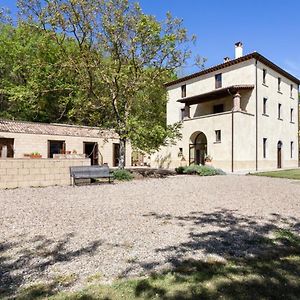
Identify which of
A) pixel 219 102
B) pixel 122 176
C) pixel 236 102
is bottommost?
pixel 122 176

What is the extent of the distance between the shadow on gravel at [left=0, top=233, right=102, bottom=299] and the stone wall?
768 centimetres

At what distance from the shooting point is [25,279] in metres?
3.51

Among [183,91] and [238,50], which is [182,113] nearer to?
[183,91]

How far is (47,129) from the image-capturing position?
24.6m

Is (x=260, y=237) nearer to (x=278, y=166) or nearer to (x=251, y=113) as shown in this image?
(x=251, y=113)

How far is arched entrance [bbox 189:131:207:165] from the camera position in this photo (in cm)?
2827

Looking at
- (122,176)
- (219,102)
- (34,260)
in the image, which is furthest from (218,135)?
(34,260)

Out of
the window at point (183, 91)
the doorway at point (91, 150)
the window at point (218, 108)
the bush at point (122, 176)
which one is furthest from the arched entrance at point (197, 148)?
the bush at point (122, 176)

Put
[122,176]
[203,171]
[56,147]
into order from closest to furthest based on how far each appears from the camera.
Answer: [122,176], [203,171], [56,147]

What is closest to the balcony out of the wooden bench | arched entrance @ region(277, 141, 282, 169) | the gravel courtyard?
arched entrance @ region(277, 141, 282, 169)

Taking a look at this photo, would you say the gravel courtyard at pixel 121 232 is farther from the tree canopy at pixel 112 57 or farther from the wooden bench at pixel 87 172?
the tree canopy at pixel 112 57

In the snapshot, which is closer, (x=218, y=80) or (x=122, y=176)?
(x=122, y=176)

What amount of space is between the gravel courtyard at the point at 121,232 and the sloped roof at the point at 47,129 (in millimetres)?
12497

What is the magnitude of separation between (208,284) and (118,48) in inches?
642
